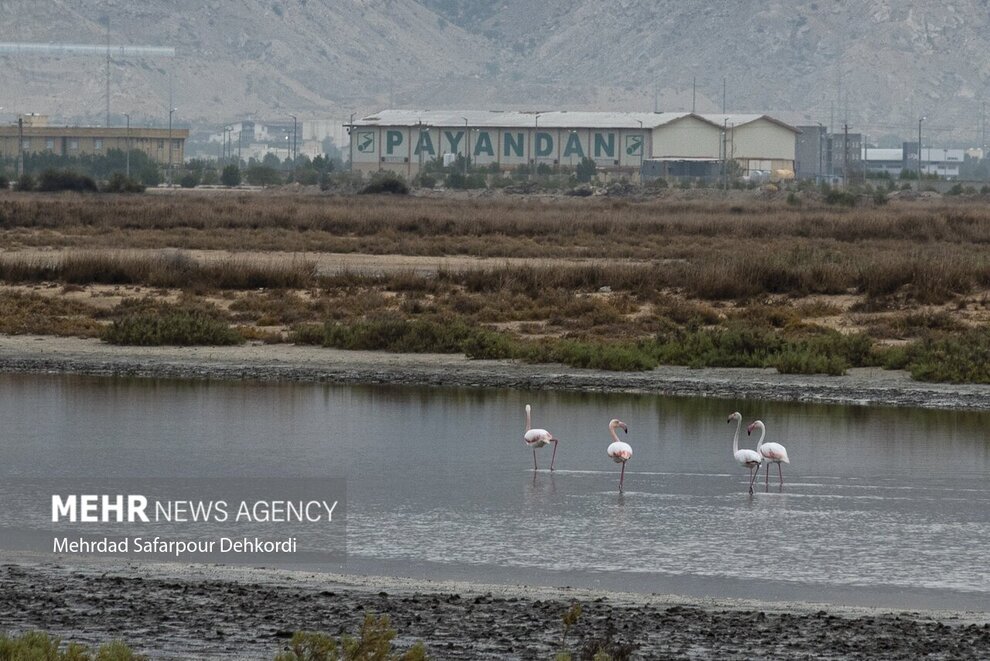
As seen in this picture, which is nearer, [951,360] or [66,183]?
[951,360]

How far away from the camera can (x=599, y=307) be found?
3108 centimetres

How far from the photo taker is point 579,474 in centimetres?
1650

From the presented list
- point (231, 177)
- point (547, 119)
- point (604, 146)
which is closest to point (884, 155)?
point (547, 119)

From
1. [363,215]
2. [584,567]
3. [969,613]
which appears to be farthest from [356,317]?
[363,215]

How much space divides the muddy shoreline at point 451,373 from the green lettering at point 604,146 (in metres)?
102

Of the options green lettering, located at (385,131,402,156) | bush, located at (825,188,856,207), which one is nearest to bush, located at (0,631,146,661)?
bush, located at (825,188,856,207)

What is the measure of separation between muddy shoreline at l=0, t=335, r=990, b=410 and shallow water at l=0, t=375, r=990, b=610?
0.74 metres

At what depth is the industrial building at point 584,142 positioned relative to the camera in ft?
413

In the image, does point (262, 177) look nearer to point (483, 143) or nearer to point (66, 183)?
point (483, 143)

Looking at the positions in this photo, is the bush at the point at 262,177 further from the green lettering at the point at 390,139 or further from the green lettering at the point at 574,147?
the green lettering at the point at 574,147

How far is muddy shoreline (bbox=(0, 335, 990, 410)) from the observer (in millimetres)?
23141

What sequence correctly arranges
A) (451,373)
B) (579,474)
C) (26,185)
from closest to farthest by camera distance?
(579,474) < (451,373) < (26,185)

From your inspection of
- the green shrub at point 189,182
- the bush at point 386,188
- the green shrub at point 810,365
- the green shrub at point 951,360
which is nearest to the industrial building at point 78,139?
the green shrub at point 189,182

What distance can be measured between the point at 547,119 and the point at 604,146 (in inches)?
273
